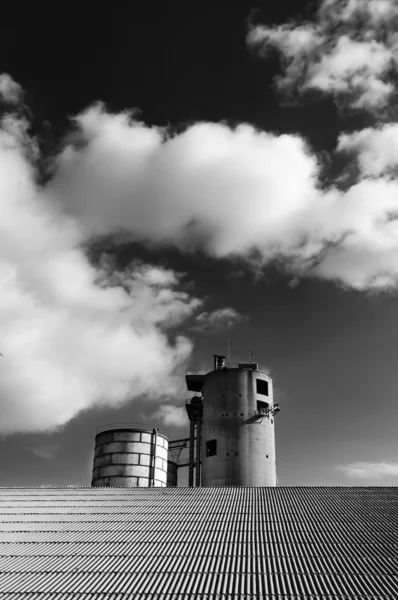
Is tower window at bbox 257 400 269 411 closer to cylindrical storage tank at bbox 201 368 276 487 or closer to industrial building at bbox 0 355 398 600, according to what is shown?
cylindrical storage tank at bbox 201 368 276 487

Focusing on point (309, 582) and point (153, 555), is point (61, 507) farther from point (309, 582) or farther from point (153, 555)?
point (309, 582)

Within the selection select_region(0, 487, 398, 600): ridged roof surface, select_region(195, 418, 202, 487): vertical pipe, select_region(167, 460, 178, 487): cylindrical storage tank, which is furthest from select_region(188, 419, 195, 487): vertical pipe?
select_region(0, 487, 398, 600): ridged roof surface

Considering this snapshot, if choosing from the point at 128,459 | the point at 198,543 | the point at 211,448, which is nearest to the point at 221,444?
the point at 211,448

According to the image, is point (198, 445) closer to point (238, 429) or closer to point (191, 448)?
point (191, 448)

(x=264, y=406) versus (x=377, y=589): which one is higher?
(x=264, y=406)

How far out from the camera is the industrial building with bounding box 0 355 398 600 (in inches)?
502

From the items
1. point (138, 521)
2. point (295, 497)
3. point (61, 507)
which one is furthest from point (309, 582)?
point (61, 507)

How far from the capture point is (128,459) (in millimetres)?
37594

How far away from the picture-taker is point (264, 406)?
38.7 meters

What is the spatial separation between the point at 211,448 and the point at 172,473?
27.0 ft

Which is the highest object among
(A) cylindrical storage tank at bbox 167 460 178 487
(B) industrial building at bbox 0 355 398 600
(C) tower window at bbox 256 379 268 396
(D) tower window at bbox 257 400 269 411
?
(C) tower window at bbox 256 379 268 396

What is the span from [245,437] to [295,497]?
14430 millimetres

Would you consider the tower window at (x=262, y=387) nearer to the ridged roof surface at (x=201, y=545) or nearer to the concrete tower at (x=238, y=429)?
the concrete tower at (x=238, y=429)

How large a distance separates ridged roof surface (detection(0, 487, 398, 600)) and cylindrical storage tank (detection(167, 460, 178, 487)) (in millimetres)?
20768
